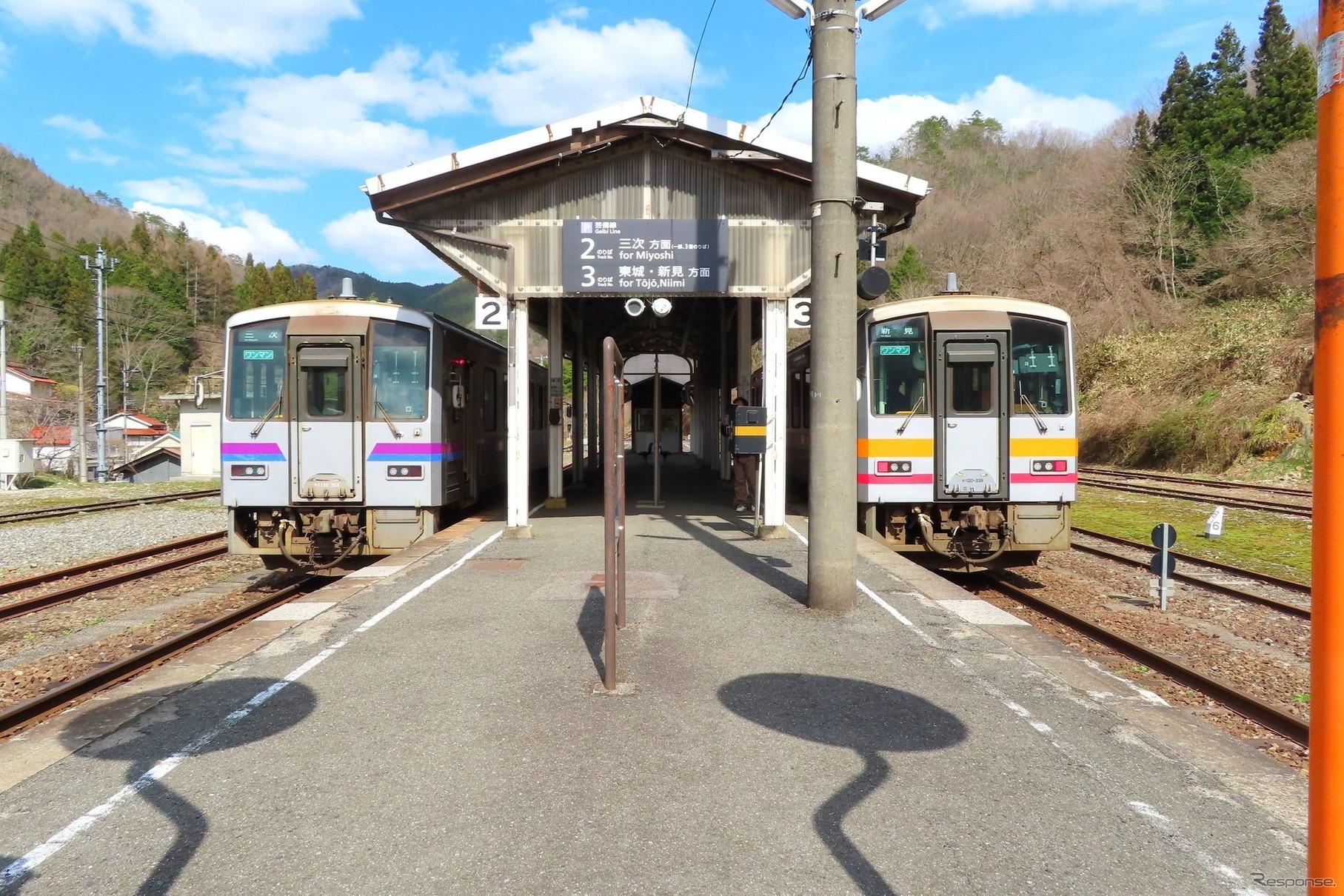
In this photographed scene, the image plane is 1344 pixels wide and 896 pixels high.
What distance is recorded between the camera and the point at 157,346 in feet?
203

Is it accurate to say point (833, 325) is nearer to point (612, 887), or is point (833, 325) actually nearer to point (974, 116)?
point (612, 887)

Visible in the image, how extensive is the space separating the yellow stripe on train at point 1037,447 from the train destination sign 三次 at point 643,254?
4.13 metres

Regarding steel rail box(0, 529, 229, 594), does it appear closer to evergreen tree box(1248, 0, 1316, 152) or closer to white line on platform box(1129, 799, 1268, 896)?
white line on platform box(1129, 799, 1268, 896)

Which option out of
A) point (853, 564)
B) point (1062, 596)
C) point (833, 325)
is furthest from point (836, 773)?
point (1062, 596)

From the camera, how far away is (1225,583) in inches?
406

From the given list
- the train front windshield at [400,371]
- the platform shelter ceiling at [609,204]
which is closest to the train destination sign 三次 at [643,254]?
the platform shelter ceiling at [609,204]

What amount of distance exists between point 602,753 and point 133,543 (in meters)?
13.6

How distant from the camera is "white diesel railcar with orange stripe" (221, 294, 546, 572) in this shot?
33.6 ft

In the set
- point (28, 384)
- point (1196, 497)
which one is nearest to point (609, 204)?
point (1196, 497)

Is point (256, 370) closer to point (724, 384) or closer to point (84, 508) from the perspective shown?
point (724, 384)

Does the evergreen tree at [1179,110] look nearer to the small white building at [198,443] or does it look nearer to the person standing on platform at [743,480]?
the person standing on platform at [743,480]

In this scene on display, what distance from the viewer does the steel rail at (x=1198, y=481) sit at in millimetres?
20000

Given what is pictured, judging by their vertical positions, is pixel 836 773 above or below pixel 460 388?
below

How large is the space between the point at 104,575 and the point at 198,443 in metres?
30.3
